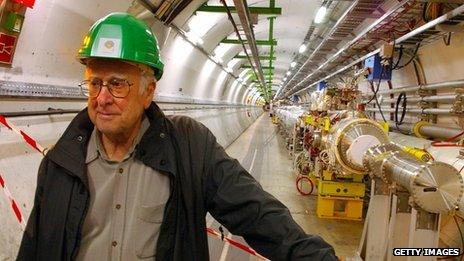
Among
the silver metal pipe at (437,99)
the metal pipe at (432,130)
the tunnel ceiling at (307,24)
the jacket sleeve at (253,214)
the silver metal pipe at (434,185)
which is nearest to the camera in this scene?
the jacket sleeve at (253,214)

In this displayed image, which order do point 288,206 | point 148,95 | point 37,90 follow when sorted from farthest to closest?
point 288,206 → point 37,90 → point 148,95

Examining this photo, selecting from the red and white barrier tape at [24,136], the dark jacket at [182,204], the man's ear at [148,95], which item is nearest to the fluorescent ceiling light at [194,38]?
the red and white barrier tape at [24,136]

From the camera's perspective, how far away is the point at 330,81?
998cm

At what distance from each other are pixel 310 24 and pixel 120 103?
8.26 m

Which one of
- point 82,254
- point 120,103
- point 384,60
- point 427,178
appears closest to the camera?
point 82,254

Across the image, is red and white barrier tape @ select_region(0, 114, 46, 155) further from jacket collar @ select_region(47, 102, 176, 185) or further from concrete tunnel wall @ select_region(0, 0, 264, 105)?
jacket collar @ select_region(47, 102, 176, 185)

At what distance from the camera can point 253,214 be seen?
1.37 metres

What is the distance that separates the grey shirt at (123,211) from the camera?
1338mm

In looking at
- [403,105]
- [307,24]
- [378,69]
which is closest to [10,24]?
[378,69]

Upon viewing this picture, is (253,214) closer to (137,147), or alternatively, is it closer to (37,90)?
(137,147)

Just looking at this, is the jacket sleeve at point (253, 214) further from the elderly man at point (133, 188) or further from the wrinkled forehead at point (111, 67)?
the wrinkled forehead at point (111, 67)

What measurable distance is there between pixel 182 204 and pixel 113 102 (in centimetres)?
44

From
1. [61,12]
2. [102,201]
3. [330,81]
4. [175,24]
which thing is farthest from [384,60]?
[330,81]

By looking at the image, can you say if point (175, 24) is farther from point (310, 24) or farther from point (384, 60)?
point (310, 24)
